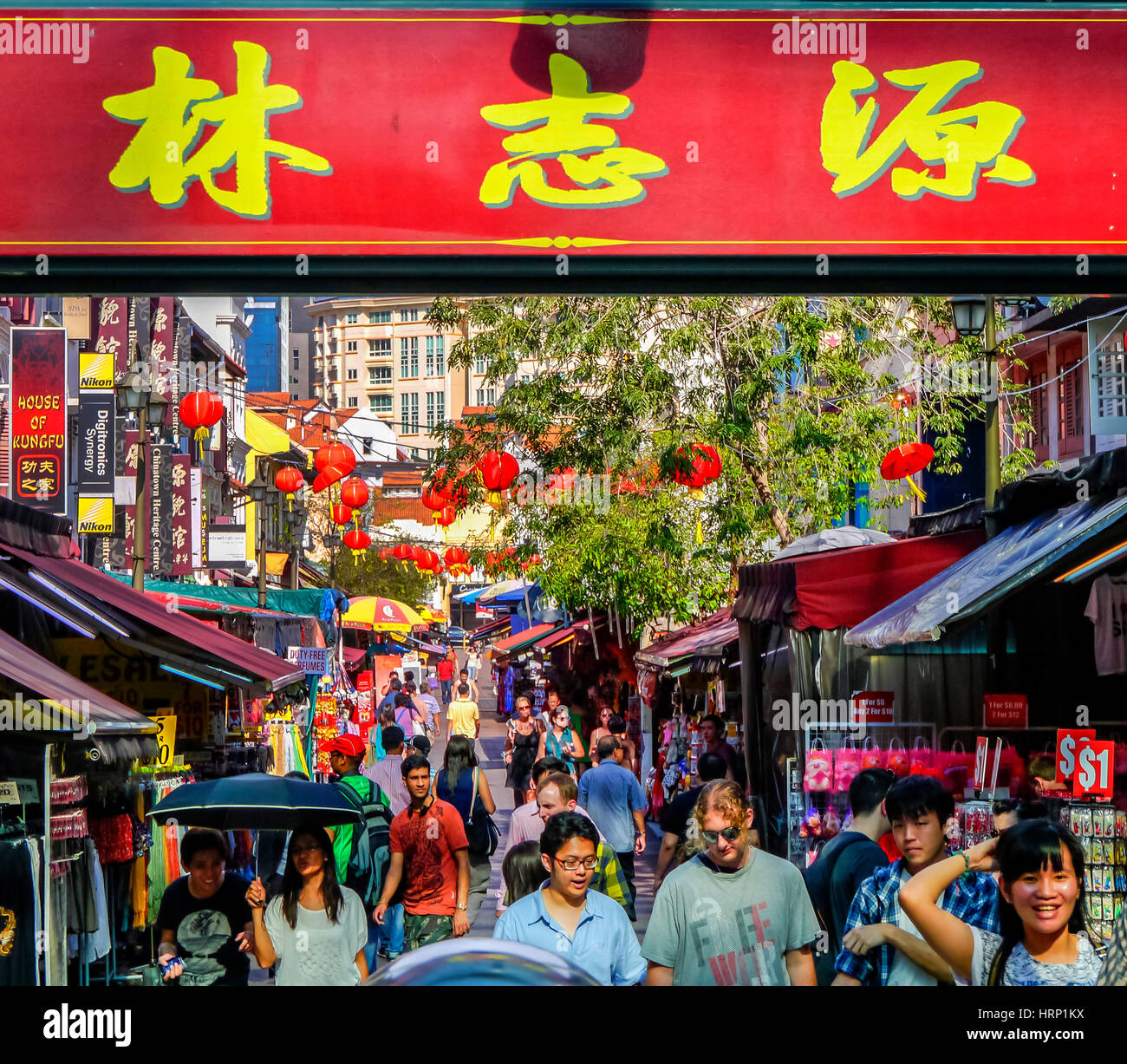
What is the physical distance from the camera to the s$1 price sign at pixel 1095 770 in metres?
8.13

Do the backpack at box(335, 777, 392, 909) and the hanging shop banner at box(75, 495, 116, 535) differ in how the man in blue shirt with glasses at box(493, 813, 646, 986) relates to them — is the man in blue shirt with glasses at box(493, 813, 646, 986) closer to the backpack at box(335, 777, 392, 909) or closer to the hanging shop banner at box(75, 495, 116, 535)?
the backpack at box(335, 777, 392, 909)

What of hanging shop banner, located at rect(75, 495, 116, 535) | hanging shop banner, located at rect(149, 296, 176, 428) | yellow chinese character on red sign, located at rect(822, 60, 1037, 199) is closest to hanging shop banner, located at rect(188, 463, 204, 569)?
hanging shop banner, located at rect(149, 296, 176, 428)

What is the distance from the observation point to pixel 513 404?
17734mm

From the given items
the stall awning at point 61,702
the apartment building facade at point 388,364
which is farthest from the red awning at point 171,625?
the apartment building facade at point 388,364

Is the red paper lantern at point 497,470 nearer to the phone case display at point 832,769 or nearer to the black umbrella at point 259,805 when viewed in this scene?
the phone case display at point 832,769

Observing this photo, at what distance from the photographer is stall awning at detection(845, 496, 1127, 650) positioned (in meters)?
8.76

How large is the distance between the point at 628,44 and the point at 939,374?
478 inches

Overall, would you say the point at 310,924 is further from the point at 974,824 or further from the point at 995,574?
the point at 995,574

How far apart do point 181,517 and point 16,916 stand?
16602 mm

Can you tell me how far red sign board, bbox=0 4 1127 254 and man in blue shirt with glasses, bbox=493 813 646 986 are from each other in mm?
2572

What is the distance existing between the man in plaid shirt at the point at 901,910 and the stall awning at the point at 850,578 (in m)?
5.28

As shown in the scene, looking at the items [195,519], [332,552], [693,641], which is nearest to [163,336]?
A: [195,519]

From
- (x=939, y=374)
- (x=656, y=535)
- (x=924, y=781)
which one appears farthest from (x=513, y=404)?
(x=924, y=781)
